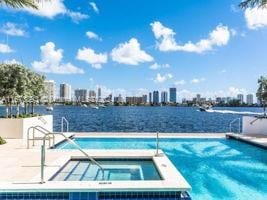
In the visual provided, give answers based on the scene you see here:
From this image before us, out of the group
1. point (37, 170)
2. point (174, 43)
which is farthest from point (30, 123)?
point (174, 43)

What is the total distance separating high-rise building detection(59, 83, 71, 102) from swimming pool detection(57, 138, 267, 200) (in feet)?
413

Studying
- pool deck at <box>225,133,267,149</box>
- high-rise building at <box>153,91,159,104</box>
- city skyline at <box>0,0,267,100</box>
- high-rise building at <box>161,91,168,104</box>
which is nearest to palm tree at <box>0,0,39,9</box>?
city skyline at <box>0,0,267,100</box>

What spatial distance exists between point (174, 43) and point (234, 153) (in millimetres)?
40125

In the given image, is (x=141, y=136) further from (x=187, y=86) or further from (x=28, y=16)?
(x=187, y=86)

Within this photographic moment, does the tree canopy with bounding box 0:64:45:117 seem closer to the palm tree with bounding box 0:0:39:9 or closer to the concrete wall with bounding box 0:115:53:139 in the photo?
the concrete wall with bounding box 0:115:53:139

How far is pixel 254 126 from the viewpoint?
20828 millimetres

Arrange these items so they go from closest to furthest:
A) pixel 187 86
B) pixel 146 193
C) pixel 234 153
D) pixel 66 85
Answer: pixel 146 193, pixel 234 153, pixel 187 86, pixel 66 85

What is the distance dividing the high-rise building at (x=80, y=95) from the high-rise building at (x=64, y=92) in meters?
4.74

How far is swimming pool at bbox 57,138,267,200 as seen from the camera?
947cm

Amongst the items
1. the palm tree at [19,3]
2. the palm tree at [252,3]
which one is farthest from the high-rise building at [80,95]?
the palm tree at [19,3]

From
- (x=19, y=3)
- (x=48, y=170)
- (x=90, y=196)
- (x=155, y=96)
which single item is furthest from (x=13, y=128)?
(x=155, y=96)

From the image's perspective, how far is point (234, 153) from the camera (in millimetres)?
15438

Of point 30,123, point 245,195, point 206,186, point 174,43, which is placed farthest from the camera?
point 174,43

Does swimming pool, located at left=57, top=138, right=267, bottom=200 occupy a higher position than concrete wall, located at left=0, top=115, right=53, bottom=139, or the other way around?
concrete wall, located at left=0, top=115, right=53, bottom=139
